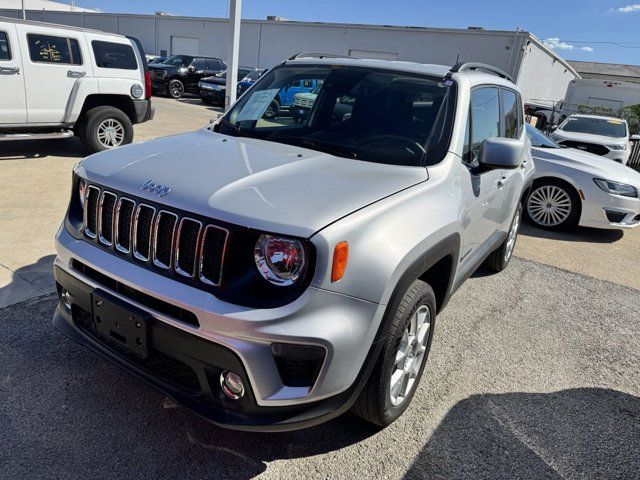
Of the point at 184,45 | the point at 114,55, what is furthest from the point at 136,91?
the point at 184,45

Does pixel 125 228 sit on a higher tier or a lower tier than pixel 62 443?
higher

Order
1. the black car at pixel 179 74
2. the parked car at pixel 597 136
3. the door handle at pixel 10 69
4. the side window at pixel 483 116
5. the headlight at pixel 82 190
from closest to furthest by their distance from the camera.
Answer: the headlight at pixel 82 190 → the side window at pixel 483 116 → the door handle at pixel 10 69 → the parked car at pixel 597 136 → the black car at pixel 179 74

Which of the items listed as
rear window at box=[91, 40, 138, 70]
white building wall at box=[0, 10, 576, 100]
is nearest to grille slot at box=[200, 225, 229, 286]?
rear window at box=[91, 40, 138, 70]

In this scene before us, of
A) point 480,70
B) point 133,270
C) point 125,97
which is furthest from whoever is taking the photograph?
point 125,97

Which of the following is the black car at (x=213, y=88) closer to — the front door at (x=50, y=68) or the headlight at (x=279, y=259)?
the front door at (x=50, y=68)

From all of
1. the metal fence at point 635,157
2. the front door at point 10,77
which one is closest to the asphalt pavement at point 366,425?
the front door at point 10,77

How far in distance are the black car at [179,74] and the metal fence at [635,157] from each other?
1548 centimetres

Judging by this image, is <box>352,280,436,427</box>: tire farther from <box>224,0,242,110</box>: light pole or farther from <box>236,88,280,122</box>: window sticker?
<box>224,0,242,110</box>: light pole

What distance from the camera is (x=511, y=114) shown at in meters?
4.52

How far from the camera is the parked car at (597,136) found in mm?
11148

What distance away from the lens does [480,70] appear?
393cm

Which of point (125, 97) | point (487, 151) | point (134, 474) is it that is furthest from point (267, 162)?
point (125, 97)

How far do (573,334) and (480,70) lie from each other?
221 centimetres

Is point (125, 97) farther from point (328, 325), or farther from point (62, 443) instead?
point (328, 325)
